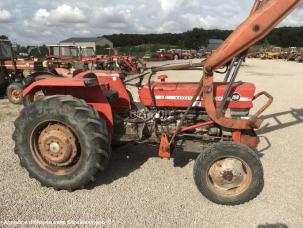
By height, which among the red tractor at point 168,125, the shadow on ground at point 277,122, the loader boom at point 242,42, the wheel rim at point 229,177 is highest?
the loader boom at point 242,42

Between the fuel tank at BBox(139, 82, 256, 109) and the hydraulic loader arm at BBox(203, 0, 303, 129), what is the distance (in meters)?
0.24

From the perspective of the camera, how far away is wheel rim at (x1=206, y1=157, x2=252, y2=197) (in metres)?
3.91

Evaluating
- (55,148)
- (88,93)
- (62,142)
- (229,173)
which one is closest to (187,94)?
(229,173)

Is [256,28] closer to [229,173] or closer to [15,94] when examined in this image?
[229,173]

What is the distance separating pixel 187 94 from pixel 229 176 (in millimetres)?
1195

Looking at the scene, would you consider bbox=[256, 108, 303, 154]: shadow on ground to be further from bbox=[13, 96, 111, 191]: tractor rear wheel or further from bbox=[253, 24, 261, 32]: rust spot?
bbox=[13, 96, 111, 191]: tractor rear wheel

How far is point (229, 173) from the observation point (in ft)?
12.8

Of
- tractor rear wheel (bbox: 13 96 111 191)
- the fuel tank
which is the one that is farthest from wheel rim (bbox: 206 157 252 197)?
tractor rear wheel (bbox: 13 96 111 191)

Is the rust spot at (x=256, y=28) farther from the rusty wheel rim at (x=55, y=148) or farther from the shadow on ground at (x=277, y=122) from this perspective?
the shadow on ground at (x=277, y=122)

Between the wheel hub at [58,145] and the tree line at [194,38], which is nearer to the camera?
the wheel hub at [58,145]

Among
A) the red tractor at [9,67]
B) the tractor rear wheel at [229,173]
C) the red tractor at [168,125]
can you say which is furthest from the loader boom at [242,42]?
the red tractor at [9,67]

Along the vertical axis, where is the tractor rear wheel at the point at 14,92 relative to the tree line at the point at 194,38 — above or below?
below

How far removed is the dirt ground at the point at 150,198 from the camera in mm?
3662

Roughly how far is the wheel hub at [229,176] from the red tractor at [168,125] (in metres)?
0.01
